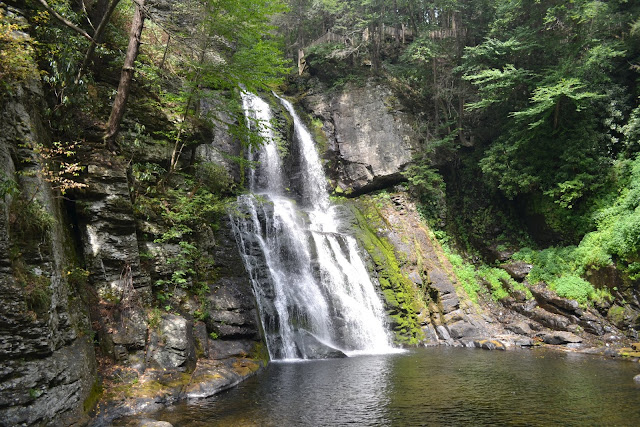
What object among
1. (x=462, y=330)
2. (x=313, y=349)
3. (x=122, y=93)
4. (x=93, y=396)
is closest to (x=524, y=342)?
(x=462, y=330)

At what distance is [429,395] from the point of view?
782cm

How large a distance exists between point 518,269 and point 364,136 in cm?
1159

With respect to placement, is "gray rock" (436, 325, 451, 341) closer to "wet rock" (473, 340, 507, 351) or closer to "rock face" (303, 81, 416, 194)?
"wet rock" (473, 340, 507, 351)

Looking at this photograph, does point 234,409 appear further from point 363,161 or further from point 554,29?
point 554,29

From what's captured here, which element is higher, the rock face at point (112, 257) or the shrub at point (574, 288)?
the rock face at point (112, 257)

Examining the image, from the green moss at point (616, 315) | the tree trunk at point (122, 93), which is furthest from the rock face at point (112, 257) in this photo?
the green moss at point (616, 315)

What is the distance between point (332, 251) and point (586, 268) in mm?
10720

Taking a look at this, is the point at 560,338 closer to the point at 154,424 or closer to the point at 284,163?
→ the point at 154,424

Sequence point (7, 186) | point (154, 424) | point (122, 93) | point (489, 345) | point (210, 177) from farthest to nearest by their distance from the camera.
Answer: point (489, 345)
point (210, 177)
point (122, 93)
point (154, 424)
point (7, 186)

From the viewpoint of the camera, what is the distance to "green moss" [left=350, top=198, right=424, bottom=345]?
614 inches

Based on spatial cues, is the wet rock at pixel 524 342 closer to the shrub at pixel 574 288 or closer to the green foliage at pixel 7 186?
the shrub at pixel 574 288

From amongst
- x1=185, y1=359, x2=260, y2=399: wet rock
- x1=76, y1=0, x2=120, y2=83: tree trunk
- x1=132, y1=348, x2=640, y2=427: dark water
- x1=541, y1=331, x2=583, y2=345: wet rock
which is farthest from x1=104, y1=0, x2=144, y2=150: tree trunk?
x1=541, y1=331, x2=583, y2=345: wet rock

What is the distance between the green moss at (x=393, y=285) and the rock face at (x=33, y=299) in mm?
12004

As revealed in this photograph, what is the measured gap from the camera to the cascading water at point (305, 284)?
1248 centimetres
